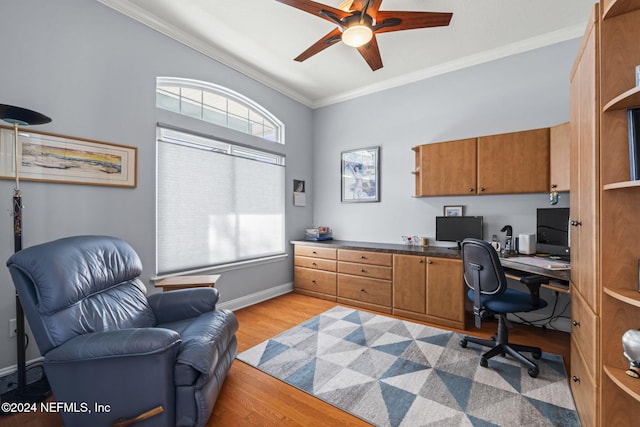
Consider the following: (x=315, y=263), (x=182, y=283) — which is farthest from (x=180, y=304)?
(x=315, y=263)

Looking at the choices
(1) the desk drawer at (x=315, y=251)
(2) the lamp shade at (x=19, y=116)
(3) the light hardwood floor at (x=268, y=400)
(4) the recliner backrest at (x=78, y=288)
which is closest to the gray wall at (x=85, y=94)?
(2) the lamp shade at (x=19, y=116)

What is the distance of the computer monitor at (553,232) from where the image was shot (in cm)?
260

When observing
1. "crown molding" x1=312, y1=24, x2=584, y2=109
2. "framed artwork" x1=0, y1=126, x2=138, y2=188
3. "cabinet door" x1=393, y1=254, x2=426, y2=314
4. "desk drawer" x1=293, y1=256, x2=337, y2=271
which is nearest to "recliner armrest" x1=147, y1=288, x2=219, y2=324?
"framed artwork" x1=0, y1=126, x2=138, y2=188

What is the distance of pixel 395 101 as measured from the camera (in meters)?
3.95

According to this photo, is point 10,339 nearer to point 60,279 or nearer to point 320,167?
point 60,279

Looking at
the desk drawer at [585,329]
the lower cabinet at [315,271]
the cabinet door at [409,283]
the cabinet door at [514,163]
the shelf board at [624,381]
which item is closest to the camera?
the shelf board at [624,381]

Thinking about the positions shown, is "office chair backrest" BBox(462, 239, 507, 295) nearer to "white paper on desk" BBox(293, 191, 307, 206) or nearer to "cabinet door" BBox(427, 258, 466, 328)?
"cabinet door" BBox(427, 258, 466, 328)

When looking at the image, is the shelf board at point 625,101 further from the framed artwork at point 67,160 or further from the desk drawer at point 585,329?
the framed artwork at point 67,160

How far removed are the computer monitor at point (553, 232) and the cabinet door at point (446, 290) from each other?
2.72ft

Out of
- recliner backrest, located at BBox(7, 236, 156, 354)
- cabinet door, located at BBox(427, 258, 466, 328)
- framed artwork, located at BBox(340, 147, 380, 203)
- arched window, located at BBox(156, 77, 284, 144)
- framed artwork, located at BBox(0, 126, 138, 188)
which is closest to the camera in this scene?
recliner backrest, located at BBox(7, 236, 156, 354)

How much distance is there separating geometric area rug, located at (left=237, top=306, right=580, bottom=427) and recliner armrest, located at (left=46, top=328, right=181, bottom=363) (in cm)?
104

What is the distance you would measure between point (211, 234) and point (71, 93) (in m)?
1.81

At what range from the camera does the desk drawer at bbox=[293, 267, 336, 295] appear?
3881 mm

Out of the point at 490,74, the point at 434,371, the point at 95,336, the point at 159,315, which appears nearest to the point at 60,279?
the point at 95,336
